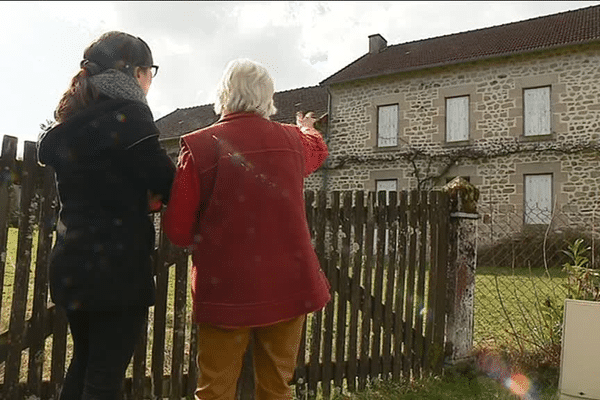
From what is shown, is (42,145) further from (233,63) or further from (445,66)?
(445,66)

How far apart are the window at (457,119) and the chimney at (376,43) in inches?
200

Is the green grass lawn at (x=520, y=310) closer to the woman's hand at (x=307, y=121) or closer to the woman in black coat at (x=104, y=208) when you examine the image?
the woman's hand at (x=307, y=121)

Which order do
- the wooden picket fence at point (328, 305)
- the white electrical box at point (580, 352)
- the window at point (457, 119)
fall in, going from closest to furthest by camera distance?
the wooden picket fence at point (328, 305), the white electrical box at point (580, 352), the window at point (457, 119)

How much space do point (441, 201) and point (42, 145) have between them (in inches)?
127

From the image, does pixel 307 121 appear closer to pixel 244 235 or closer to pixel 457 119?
pixel 244 235

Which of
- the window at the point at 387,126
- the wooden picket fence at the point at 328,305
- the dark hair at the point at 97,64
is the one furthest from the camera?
the window at the point at 387,126

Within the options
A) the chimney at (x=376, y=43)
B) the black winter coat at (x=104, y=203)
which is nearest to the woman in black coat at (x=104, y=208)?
the black winter coat at (x=104, y=203)

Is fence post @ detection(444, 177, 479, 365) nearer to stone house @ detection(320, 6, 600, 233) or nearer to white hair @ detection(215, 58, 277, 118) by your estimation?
white hair @ detection(215, 58, 277, 118)

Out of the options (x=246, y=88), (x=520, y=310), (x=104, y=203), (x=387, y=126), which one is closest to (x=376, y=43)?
(x=387, y=126)

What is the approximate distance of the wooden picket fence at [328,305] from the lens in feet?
9.00

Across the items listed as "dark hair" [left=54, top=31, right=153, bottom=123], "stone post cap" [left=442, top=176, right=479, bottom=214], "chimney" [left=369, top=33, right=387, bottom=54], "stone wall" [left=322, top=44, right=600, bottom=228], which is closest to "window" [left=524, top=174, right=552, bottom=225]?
"stone wall" [left=322, top=44, right=600, bottom=228]

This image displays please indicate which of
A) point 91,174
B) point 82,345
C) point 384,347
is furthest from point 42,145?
point 384,347

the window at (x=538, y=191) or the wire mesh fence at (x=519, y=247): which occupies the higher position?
the window at (x=538, y=191)

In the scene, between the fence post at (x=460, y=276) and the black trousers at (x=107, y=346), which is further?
the fence post at (x=460, y=276)
